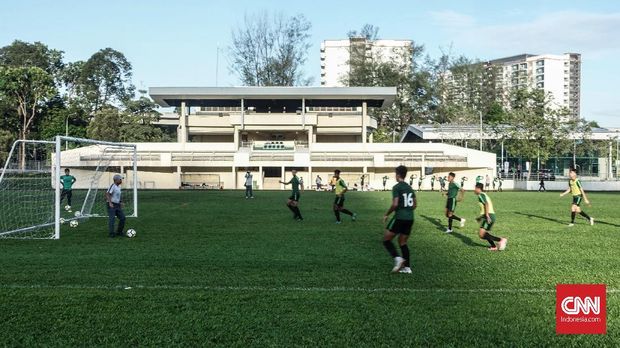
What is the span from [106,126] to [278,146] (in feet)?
78.0

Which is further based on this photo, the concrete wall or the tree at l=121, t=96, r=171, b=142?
the tree at l=121, t=96, r=171, b=142

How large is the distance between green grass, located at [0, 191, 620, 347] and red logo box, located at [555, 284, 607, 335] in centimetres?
12

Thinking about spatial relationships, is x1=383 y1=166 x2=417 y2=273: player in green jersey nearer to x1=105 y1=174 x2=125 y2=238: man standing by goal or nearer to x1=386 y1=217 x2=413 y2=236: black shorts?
x1=386 y1=217 x2=413 y2=236: black shorts

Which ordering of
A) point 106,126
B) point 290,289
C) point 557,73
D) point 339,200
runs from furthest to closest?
1. point 557,73
2. point 106,126
3. point 339,200
4. point 290,289

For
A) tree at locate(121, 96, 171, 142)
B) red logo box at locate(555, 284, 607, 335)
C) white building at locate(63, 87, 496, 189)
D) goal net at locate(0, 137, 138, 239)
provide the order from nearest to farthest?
red logo box at locate(555, 284, 607, 335), goal net at locate(0, 137, 138, 239), white building at locate(63, 87, 496, 189), tree at locate(121, 96, 171, 142)

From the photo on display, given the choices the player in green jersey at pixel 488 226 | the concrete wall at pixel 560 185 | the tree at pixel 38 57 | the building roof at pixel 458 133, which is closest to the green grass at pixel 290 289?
the player in green jersey at pixel 488 226

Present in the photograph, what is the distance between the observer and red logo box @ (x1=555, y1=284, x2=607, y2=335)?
555cm

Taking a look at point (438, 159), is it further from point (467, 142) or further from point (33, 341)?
point (33, 341)

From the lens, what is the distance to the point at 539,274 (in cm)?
966

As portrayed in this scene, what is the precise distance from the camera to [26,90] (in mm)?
71438

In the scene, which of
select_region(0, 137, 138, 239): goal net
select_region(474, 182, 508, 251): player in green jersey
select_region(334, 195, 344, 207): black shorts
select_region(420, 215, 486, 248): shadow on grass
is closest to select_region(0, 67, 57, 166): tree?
select_region(0, 137, 138, 239): goal net

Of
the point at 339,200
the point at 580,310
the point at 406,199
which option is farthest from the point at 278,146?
the point at 580,310

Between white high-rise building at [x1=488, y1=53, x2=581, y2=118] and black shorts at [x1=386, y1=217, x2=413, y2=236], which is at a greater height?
white high-rise building at [x1=488, y1=53, x2=581, y2=118]

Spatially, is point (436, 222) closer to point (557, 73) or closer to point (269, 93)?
point (269, 93)
